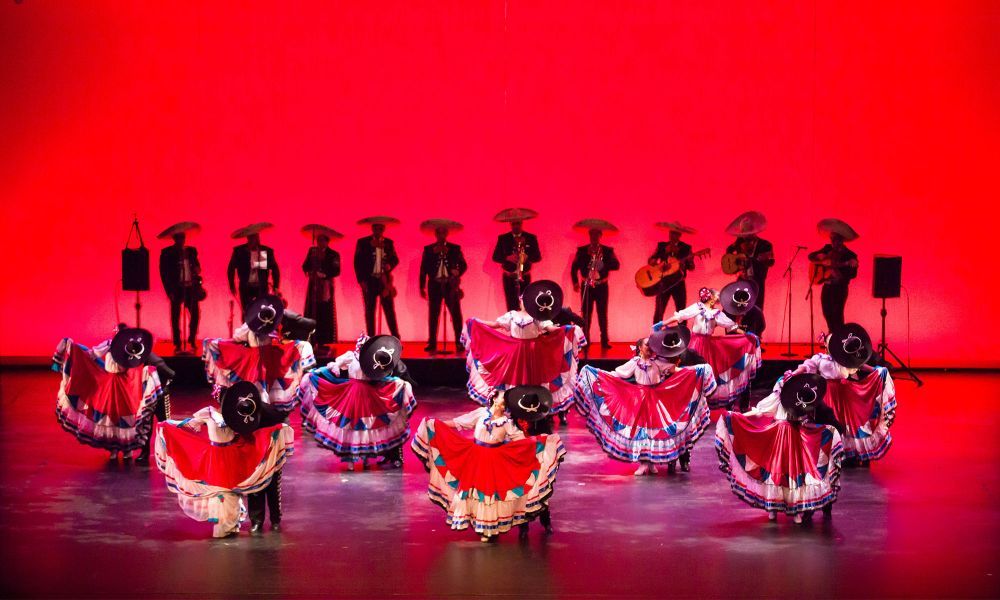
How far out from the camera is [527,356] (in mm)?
10422

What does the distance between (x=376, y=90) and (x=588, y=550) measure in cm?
849

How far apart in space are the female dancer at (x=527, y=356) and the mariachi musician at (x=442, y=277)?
2.85 m

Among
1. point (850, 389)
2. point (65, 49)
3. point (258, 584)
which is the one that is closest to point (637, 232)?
point (850, 389)

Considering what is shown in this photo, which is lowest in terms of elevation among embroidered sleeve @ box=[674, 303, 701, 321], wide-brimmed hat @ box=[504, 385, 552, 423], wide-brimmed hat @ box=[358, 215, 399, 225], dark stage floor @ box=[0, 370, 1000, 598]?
dark stage floor @ box=[0, 370, 1000, 598]

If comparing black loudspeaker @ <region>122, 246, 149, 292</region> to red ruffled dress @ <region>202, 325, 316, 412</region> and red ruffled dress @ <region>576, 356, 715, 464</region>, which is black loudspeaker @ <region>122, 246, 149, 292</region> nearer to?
red ruffled dress @ <region>202, 325, 316, 412</region>

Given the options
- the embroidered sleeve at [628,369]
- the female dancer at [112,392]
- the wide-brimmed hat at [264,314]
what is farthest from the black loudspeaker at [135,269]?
the embroidered sleeve at [628,369]

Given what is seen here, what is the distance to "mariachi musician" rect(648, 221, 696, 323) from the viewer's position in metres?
13.5

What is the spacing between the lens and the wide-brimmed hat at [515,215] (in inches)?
523

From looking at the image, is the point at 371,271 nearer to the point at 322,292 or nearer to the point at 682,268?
the point at 322,292

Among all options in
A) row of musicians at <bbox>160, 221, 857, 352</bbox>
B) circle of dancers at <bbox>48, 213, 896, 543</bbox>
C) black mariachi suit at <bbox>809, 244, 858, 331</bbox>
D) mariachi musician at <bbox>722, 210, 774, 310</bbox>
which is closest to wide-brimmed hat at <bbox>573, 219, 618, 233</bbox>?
row of musicians at <bbox>160, 221, 857, 352</bbox>

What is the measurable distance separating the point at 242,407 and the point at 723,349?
16.4 feet

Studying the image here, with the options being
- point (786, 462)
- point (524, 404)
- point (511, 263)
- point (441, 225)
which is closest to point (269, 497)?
point (524, 404)

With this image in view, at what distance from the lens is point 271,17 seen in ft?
46.8

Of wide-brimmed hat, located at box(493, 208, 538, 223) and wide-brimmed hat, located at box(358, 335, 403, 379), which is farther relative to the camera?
wide-brimmed hat, located at box(493, 208, 538, 223)
